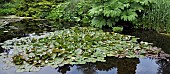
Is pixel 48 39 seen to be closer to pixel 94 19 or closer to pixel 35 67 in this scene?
pixel 35 67

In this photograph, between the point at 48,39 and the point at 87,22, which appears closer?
the point at 48,39

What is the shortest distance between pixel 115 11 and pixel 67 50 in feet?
10.8

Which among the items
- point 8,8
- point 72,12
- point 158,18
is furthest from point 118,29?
point 8,8

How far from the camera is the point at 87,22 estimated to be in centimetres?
1009

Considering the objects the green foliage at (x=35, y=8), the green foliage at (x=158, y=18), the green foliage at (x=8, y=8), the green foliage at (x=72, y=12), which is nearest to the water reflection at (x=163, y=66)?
the green foliage at (x=158, y=18)

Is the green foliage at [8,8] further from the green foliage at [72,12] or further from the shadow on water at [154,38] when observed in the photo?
the shadow on water at [154,38]

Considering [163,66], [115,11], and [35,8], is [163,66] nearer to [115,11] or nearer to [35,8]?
[115,11]

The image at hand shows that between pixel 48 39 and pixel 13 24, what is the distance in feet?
12.1

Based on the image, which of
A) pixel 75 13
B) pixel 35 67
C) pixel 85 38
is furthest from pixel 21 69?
pixel 75 13

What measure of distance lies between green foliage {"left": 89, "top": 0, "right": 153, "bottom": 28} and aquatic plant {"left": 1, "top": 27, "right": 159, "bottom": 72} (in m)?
1.53

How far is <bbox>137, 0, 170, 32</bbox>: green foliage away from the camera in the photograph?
8.41m

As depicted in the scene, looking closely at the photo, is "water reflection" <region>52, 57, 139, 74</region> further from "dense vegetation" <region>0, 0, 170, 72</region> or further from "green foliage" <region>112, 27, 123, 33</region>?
"green foliage" <region>112, 27, 123, 33</region>

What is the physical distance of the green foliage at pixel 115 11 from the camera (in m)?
8.67

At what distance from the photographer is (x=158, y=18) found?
8.51 metres
